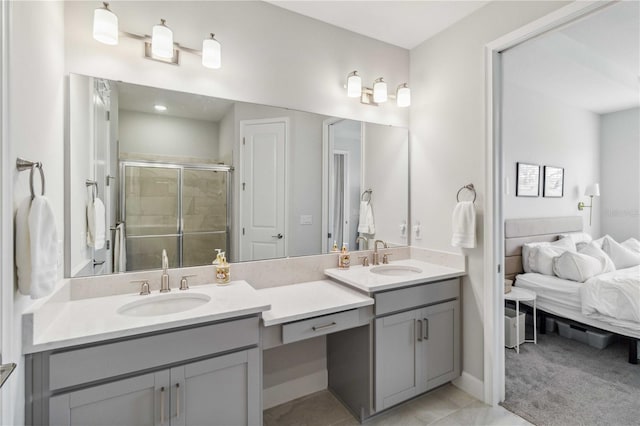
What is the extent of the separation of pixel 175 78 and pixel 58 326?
4.34ft

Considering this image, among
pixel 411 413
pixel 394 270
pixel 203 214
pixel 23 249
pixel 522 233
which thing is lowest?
pixel 411 413

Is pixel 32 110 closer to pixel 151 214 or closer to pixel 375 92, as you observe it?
pixel 151 214

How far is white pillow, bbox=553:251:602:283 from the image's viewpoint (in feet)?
9.32

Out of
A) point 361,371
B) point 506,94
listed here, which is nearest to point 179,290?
point 361,371

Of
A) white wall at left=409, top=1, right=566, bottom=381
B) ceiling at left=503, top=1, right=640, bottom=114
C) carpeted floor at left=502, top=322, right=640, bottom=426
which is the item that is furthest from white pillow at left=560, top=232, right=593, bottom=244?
white wall at left=409, top=1, right=566, bottom=381

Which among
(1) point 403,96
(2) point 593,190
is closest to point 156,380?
(1) point 403,96

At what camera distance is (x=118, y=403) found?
116cm

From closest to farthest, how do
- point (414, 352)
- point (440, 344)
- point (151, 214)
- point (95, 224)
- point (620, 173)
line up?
point (95, 224), point (151, 214), point (414, 352), point (440, 344), point (620, 173)

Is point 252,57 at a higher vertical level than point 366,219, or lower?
higher

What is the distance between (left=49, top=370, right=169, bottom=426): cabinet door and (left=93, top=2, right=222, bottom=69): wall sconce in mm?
1526

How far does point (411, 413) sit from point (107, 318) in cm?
178

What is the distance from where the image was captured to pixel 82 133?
1.52 meters

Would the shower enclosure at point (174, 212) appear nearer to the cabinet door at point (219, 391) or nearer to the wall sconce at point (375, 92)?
the cabinet door at point (219, 391)

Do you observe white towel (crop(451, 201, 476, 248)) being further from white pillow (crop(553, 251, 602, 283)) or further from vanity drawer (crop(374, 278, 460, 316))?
white pillow (crop(553, 251, 602, 283))
